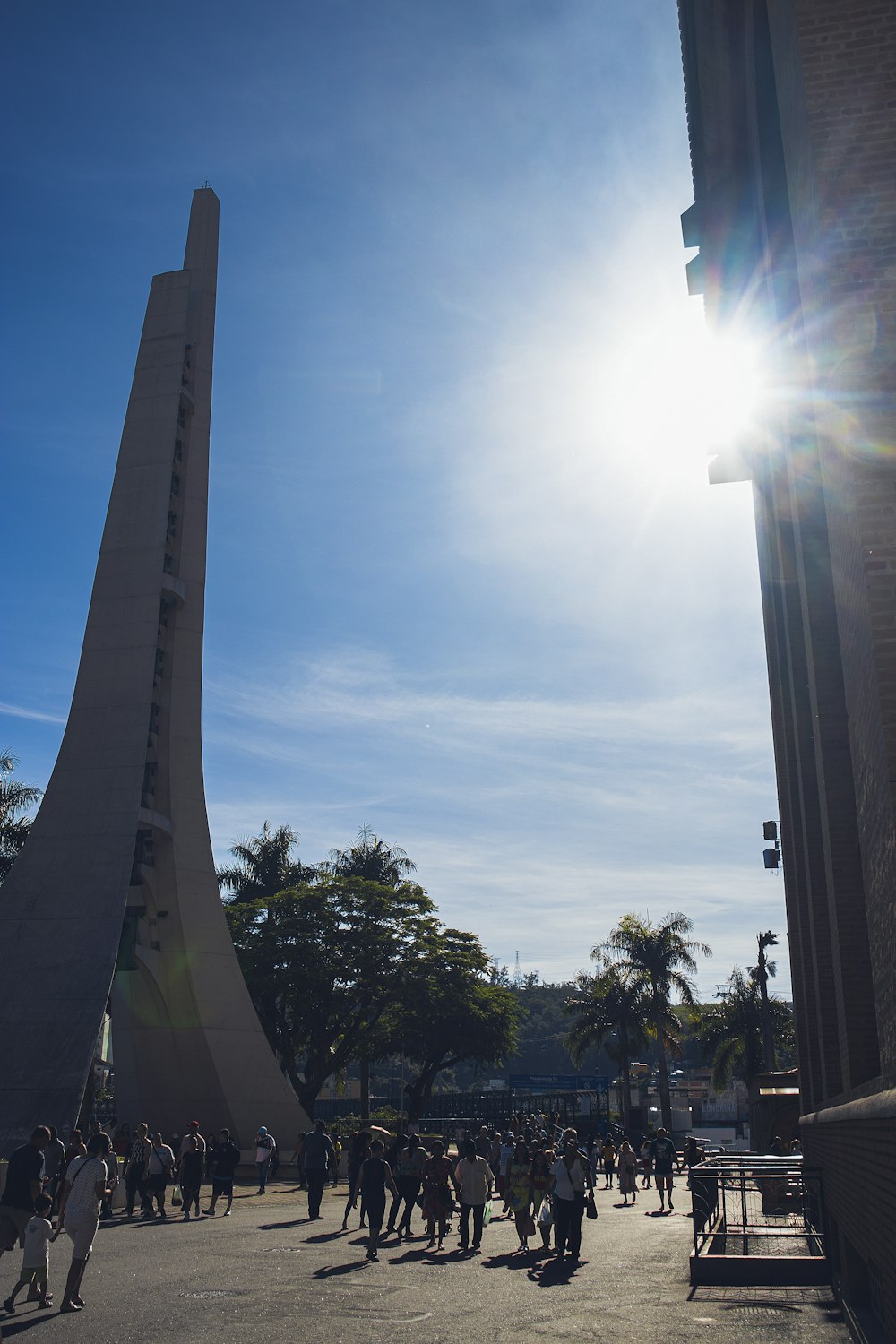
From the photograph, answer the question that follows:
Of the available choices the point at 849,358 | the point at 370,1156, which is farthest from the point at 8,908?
the point at 849,358

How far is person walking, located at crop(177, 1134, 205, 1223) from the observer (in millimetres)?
17469

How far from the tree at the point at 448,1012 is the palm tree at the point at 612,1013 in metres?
3.16

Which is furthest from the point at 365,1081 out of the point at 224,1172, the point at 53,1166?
the point at 53,1166

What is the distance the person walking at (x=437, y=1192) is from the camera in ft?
49.0

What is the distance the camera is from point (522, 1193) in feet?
47.2

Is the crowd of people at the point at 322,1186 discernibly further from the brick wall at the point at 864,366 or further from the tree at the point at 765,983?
the tree at the point at 765,983

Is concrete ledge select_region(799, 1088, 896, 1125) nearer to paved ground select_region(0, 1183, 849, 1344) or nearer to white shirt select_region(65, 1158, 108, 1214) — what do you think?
paved ground select_region(0, 1183, 849, 1344)

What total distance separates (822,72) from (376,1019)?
39.4 metres

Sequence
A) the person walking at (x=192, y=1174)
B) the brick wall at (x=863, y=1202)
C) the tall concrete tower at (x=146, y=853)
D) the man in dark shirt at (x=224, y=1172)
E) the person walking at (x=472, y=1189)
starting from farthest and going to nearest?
the tall concrete tower at (x=146, y=853), the man in dark shirt at (x=224, y=1172), the person walking at (x=192, y=1174), the person walking at (x=472, y=1189), the brick wall at (x=863, y=1202)

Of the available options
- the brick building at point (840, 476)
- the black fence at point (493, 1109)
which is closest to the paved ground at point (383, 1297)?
the brick building at point (840, 476)

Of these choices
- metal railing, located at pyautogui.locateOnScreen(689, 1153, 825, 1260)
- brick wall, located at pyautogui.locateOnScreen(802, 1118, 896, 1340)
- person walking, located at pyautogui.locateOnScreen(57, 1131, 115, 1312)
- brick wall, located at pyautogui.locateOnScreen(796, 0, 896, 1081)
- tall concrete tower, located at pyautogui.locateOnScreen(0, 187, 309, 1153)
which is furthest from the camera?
tall concrete tower, located at pyautogui.locateOnScreen(0, 187, 309, 1153)

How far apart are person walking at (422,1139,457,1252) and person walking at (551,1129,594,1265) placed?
5.95 feet

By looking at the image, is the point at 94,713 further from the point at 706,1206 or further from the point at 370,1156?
the point at 706,1206

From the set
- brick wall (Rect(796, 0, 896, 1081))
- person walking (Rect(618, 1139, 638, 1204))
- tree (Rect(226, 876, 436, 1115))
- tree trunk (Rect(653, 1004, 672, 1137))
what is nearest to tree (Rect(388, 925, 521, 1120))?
tree (Rect(226, 876, 436, 1115))
